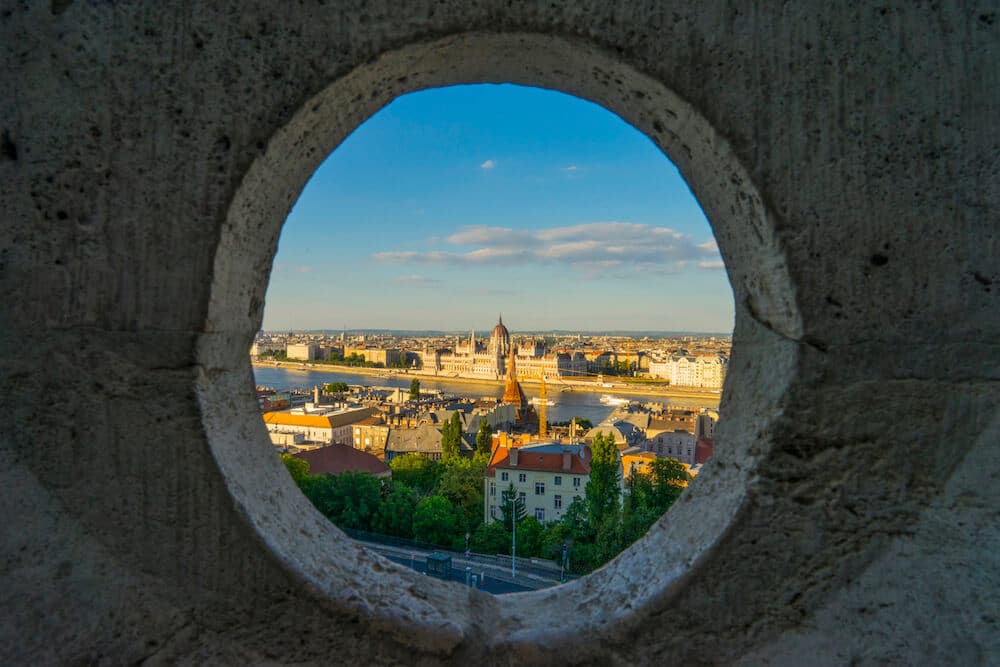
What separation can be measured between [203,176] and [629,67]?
84 centimetres

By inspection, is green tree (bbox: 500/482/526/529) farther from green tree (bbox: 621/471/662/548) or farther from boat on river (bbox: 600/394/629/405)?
boat on river (bbox: 600/394/629/405)

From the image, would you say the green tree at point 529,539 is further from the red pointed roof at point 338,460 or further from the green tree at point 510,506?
the red pointed roof at point 338,460

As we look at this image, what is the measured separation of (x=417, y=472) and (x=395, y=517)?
5789 mm

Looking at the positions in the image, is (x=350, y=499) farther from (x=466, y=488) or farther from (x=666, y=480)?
(x=666, y=480)

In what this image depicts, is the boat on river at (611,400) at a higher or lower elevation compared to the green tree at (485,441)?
lower

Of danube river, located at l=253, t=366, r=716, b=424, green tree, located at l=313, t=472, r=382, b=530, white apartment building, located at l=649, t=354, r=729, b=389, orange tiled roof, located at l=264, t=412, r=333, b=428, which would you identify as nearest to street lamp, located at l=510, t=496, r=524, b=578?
green tree, located at l=313, t=472, r=382, b=530

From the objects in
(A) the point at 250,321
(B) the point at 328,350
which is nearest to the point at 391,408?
(A) the point at 250,321

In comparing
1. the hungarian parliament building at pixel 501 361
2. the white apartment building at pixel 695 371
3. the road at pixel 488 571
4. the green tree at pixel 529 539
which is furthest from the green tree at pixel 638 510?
the hungarian parliament building at pixel 501 361

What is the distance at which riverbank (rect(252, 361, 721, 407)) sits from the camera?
51906mm

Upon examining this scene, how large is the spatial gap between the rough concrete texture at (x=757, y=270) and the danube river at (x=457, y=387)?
4117 centimetres

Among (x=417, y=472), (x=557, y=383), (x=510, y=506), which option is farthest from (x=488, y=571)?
(x=557, y=383)

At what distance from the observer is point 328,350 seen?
8538 centimetres

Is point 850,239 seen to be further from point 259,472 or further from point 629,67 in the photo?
point 259,472

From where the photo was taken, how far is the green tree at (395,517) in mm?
15195
